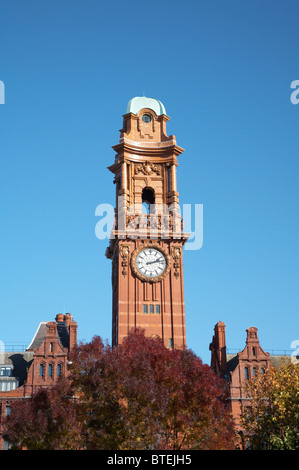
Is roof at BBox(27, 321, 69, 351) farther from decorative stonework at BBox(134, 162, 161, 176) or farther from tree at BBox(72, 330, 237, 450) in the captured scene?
tree at BBox(72, 330, 237, 450)

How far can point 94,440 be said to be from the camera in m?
54.0

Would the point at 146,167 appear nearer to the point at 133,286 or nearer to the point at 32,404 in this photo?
the point at 133,286

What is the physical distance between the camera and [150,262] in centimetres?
8738

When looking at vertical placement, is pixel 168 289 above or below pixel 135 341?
above

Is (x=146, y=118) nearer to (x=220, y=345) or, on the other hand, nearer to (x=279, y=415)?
(x=220, y=345)

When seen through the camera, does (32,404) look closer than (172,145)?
Yes

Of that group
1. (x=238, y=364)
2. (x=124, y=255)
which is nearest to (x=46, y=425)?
(x=238, y=364)

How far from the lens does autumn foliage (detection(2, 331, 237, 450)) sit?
177ft

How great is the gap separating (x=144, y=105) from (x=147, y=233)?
806 inches

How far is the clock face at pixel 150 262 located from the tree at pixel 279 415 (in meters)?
27.0

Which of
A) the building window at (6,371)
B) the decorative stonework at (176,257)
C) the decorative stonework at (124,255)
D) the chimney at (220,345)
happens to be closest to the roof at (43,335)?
the building window at (6,371)

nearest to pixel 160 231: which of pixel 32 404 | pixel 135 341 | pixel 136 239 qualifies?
pixel 136 239
